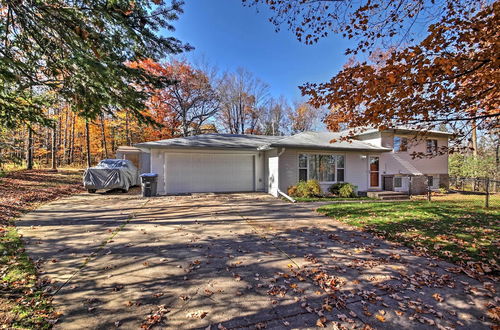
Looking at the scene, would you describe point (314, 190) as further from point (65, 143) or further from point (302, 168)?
point (65, 143)

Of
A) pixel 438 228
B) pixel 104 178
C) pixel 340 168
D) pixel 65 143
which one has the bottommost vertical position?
pixel 438 228

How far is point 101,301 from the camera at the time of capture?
2.51m

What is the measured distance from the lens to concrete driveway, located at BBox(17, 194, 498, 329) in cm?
229

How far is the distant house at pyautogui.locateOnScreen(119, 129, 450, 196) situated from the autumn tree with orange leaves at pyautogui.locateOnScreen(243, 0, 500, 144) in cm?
585

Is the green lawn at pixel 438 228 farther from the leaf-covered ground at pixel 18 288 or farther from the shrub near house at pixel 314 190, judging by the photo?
the leaf-covered ground at pixel 18 288

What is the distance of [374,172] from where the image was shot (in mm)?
13281

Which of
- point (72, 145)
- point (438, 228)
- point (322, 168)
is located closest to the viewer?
point (438, 228)

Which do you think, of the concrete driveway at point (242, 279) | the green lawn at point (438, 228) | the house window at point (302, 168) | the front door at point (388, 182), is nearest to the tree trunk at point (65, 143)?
the concrete driveway at point (242, 279)

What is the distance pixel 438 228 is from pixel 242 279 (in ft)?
16.8

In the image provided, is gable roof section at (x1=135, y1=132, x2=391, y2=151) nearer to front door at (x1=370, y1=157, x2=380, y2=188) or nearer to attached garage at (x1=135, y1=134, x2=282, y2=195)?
attached garage at (x1=135, y1=134, x2=282, y2=195)

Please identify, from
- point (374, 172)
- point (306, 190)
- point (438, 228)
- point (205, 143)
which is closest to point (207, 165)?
point (205, 143)

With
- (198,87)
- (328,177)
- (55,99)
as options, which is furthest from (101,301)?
(198,87)

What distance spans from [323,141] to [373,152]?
312 centimetres

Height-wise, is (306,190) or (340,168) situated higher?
(340,168)
